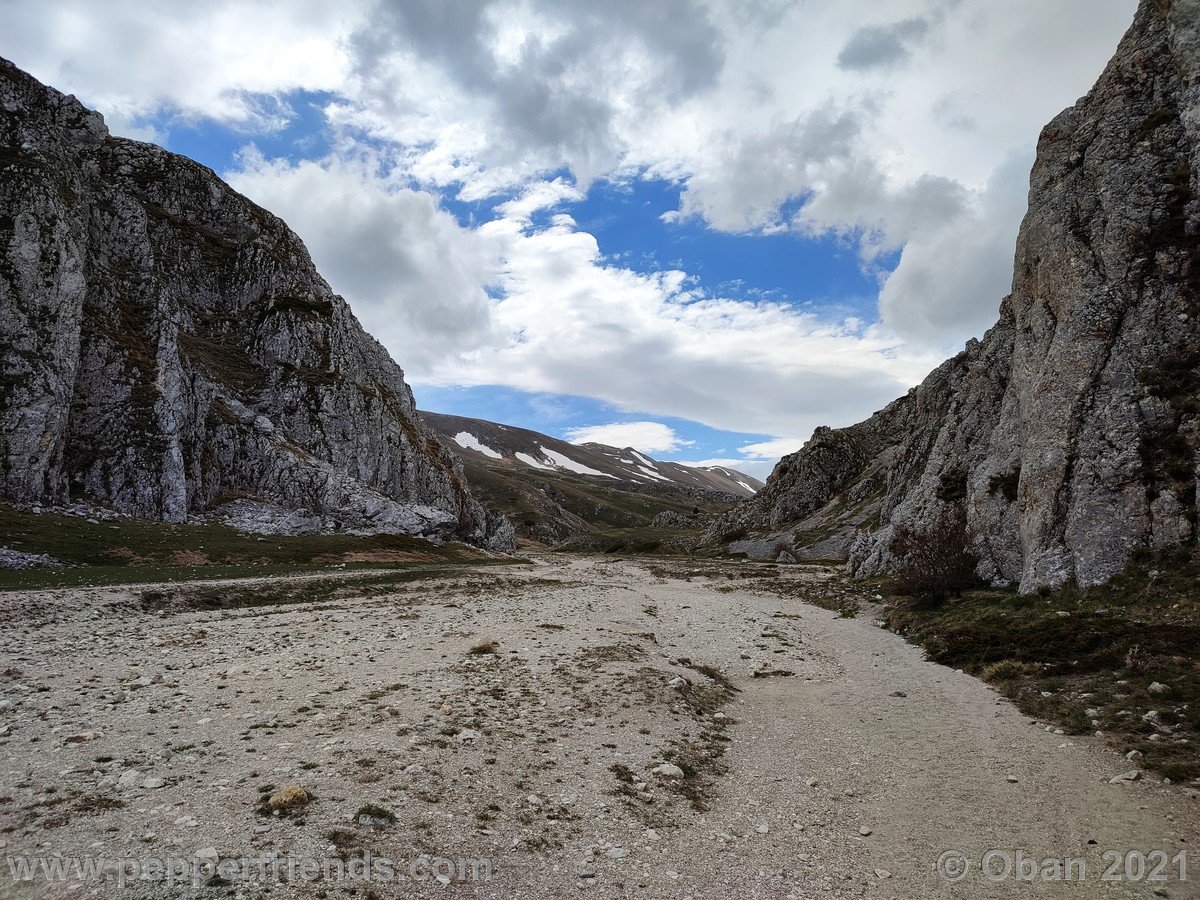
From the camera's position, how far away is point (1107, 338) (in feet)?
106

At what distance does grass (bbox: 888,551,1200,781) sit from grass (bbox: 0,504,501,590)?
4218 cm

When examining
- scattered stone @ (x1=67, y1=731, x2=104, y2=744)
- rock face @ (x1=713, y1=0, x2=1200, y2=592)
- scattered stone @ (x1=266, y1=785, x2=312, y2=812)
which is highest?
rock face @ (x1=713, y1=0, x2=1200, y2=592)

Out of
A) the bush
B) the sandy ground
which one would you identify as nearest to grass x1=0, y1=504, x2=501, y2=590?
the sandy ground

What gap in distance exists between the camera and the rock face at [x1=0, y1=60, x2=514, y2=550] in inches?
2322

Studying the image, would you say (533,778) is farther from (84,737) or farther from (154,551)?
(154,551)

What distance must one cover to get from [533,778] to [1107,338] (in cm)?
3938

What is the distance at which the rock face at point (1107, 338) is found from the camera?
27.0 m

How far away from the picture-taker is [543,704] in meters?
15.3

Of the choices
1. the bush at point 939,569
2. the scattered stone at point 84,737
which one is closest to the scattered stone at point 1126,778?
the scattered stone at point 84,737

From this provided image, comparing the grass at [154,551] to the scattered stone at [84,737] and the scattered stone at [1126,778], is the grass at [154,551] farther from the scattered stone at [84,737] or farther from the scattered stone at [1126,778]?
the scattered stone at [1126,778]

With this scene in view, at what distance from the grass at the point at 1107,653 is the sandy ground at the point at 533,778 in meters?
0.98

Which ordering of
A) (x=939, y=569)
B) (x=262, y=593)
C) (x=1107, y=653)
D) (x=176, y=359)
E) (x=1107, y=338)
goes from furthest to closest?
(x=176, y=359) → (x=262, y=593) → (x=939, y=569) → (x=1107, y=338) → (x=1107, y=653)

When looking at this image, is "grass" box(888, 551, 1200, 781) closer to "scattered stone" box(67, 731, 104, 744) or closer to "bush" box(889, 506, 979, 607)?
"bush" box(889, 506, 979, 607)

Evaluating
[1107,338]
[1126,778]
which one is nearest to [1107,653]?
[1126,778]
